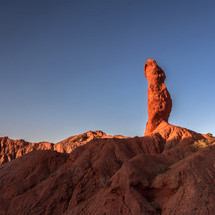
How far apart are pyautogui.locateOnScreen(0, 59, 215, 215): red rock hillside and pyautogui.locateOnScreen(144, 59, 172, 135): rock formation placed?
5.40 meters

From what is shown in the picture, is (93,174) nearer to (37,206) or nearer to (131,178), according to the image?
(37,206)

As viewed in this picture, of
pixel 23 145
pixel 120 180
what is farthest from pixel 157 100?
pixel 23 145

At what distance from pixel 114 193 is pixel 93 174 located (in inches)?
267

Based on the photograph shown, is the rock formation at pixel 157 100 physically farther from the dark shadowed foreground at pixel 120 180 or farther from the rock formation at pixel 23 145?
the rock formation at pixel 23 145

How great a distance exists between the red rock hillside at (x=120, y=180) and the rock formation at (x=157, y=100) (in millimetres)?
5400

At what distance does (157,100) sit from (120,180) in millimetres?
24550

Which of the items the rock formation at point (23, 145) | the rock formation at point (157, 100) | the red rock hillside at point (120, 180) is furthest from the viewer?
the rock formation at point (23, 145)

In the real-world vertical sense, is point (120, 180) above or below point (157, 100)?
below

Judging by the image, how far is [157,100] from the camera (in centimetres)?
3622

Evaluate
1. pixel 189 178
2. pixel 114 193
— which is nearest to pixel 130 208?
pixel 114 193

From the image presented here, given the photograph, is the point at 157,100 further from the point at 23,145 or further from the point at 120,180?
the point at 23,145

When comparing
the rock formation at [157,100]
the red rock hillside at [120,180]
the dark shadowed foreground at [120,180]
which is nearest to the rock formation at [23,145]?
the rock formation at [157,100]

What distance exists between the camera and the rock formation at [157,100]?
3625 centimetres

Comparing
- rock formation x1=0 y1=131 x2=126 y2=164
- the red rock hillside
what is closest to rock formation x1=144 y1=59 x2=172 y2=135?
the red rock hillside
